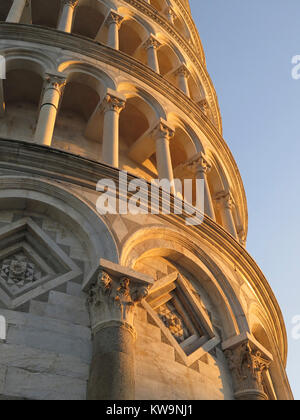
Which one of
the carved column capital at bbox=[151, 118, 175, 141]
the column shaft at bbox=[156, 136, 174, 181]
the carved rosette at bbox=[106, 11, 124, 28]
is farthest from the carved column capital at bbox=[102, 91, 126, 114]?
the carved rosette at bbox=[106, 11, 124, 28]

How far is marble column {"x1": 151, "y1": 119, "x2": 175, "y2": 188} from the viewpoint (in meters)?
11.6

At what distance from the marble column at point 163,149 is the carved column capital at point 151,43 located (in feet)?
16.7

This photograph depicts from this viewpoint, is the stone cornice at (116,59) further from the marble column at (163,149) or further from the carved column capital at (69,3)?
the carved column capital at (69,3)

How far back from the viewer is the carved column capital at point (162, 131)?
500 inches

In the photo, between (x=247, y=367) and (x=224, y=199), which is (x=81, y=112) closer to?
(x=224, y=199)

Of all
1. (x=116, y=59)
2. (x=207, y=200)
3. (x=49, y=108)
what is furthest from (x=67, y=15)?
(x=207, y=200)

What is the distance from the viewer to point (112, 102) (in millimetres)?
11977

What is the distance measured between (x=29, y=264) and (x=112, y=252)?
1.44 meters

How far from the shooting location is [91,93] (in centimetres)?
1334

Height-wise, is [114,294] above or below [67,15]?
below

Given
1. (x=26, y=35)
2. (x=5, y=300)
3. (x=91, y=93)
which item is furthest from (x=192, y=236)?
(x=26, y=35)

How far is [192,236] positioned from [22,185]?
12.6 ft

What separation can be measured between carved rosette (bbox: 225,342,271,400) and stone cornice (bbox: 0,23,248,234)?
7584mm

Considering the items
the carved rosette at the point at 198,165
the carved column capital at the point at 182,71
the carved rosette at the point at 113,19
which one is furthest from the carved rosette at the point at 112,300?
the carved column capital at the point at 182,71
